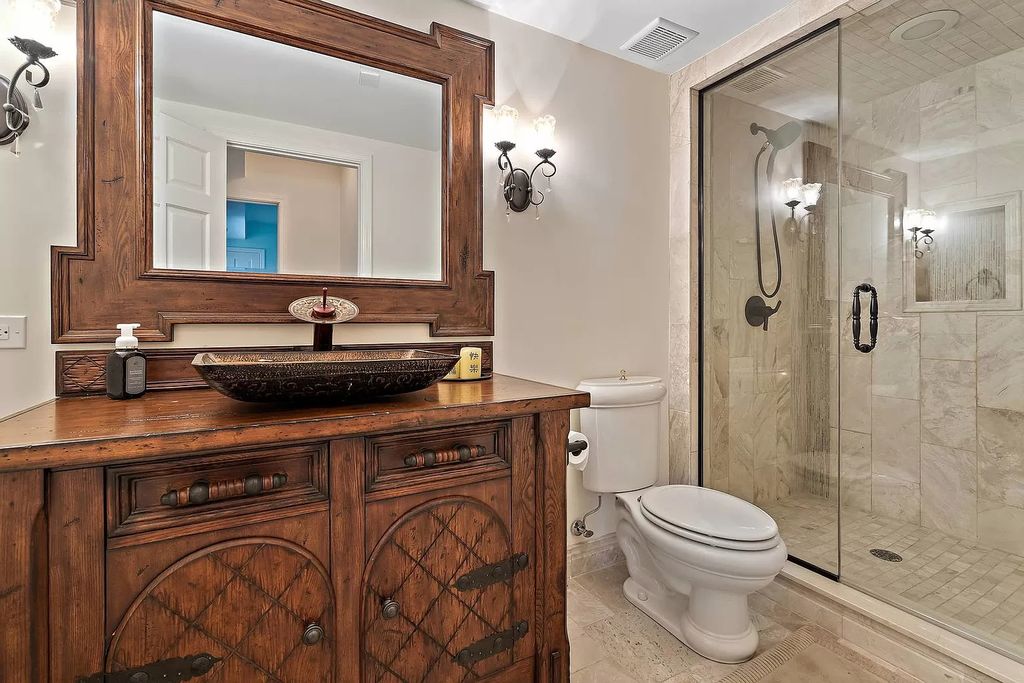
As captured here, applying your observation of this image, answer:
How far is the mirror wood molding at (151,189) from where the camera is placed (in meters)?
1.26

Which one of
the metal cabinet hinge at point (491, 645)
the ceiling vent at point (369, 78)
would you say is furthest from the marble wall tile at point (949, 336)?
the ceiling vent at point (369, 78)

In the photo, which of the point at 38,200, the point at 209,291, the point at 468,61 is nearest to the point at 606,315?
the point at 468,61

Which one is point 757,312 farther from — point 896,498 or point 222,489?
point 222,489

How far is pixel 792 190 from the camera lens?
2.07 metres

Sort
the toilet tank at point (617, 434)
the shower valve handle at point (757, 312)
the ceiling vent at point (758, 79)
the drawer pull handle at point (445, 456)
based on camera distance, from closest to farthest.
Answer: the drawer pull handle at point (445, 456) < the toilet tank at point (617, 434) < the ceiling vent at point (758, 79) < the shower valve handle at point (757, 312)

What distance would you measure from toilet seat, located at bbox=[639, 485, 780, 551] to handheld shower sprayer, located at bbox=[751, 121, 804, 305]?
3.19ft

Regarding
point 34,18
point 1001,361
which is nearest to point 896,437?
point 1001,361

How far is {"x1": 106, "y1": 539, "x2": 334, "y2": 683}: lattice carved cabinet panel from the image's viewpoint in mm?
831

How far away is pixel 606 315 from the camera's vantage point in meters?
2.13

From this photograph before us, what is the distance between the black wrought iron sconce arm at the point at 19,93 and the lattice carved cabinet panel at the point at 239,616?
1.15 m

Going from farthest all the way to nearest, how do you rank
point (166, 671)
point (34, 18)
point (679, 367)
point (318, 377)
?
point (679, 367) → point (34, 18) → point (318, 377) → point (166, 671)

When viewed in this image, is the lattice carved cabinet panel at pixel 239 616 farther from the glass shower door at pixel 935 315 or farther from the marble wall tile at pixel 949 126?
Result: the marble wall tile at pixel 949 126

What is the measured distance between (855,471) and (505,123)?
1.95 metres

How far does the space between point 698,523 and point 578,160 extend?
1.48 m
